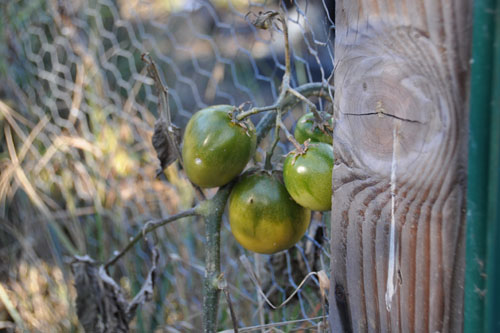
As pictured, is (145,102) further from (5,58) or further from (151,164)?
(5,58)

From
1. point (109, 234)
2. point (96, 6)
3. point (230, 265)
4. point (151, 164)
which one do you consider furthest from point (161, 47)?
point (230, 265)

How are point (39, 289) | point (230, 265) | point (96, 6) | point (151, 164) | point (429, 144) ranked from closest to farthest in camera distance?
1. point (429, 144)
2. point (230, 265)
3. point (39, 289)
4. point (151, 164)
5. point (96, 6)

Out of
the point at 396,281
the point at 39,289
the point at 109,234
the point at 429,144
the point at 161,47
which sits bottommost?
the point at 39,289

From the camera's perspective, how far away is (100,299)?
1.04 metres

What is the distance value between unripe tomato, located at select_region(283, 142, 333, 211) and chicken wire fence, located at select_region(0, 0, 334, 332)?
719mm

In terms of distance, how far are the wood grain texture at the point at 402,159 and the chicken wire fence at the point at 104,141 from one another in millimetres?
845

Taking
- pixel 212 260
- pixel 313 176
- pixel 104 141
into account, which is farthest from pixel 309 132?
pixel 104 141

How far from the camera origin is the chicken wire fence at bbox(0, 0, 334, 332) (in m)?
1.60

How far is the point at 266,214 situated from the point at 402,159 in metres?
0.28

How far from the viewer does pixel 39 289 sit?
5.63ft

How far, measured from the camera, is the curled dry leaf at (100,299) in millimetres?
1011

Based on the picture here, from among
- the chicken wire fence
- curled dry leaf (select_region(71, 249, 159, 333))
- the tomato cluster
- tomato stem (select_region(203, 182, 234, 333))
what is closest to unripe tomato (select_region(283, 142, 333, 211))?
the tomato cluster

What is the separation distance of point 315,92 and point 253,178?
0.17 m

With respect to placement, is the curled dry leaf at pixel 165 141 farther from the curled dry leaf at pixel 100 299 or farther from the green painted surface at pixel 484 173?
the green painted surface at pixel 484 173
